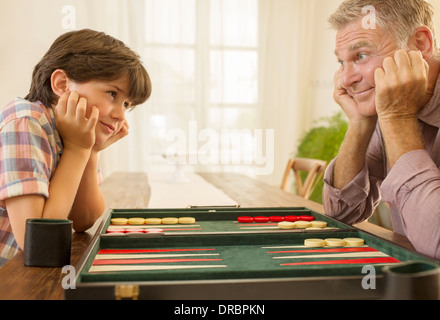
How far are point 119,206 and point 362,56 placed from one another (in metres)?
1.09

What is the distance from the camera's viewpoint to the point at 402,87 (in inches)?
46.3

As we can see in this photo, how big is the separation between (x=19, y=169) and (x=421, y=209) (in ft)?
3.24

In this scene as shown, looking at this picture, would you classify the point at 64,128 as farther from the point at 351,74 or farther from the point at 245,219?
the point at 351,74

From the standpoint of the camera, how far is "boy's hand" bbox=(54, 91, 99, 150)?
1297 millimetres

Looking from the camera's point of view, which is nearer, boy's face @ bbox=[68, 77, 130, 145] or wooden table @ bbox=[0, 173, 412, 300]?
wooden table @ bbox=[0, 173, 412, 300]

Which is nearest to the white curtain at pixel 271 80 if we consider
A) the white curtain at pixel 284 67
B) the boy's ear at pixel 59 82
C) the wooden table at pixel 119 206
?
the white curtain at pixel 284 67

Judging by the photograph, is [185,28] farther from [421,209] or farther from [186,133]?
[421,209]

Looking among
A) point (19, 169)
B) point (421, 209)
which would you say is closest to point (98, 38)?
point (19, 169)

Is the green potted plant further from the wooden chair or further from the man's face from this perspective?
the man's face

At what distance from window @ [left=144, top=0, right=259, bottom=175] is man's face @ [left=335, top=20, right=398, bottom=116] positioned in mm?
4258

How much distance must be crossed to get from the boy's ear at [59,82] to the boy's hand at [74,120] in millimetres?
104

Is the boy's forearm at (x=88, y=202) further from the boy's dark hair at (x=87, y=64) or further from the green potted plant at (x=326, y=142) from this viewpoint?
the green potted plant at (x=326, y=142)

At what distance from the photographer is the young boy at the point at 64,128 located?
3.82 ft

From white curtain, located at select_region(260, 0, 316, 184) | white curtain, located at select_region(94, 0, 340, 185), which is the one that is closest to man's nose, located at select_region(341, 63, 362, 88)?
white curtain, located at select_region(94, 0, 340, 185)
